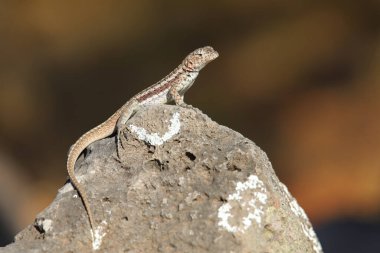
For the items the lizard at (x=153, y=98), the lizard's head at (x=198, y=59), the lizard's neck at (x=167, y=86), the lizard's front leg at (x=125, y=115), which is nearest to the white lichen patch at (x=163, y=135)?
the lizard's front leg at (x=125, y=115)

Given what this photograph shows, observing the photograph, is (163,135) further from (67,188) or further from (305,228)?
(305,228)

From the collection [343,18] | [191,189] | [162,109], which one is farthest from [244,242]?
[343,18]

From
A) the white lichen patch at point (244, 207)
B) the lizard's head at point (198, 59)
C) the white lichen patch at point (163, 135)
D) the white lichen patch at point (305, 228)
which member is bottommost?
the white lichen patch at point (305, 228)

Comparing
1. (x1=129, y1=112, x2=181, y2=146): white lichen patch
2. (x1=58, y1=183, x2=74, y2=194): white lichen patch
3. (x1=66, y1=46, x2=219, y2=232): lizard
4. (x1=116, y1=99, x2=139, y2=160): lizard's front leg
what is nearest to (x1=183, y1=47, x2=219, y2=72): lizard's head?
(x1=66, y1=46, x2=219, y2=232): lizard

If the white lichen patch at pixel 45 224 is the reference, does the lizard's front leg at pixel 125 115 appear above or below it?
above

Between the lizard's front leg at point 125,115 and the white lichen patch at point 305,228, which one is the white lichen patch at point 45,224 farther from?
the white lichen patch at point 305,228

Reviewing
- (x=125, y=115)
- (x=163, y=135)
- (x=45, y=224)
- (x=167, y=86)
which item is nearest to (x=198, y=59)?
(x=167, y=86)

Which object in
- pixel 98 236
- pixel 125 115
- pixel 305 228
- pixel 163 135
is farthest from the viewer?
pixel 125 115

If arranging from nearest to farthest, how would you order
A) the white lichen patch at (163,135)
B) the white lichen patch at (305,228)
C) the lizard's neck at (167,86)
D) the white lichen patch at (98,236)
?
the white lichen patch at (98,236) → the white lichen patch at (305,228) → the white lichen patch at (163,135) → the lizard's neck at (167,86)
